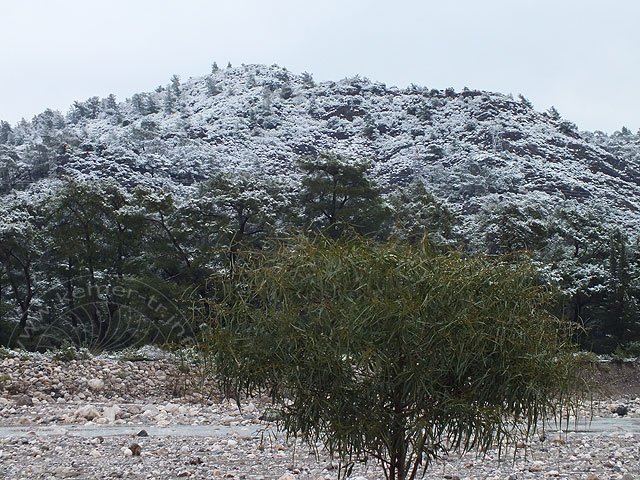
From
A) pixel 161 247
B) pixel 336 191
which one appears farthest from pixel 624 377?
pixel 161 247

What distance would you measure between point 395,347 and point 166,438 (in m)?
7.84

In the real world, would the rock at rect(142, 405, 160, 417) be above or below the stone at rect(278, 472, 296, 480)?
below

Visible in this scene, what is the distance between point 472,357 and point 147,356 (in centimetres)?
1669

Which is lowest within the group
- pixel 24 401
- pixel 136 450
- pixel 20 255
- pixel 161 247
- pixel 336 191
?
pixel 24 401

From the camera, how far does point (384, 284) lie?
14.3ft

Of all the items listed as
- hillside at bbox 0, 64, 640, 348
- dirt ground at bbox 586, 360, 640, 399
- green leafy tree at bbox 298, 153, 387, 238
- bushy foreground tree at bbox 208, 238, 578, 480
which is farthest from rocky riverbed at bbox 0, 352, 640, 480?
green leafy tree at bbox 298, 153, 387, 238

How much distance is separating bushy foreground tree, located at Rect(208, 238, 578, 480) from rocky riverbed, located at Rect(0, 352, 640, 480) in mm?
712

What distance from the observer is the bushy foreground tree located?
4.21 metres

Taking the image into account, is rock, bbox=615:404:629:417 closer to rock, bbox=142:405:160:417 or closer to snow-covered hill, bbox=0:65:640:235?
rock, bbox=142:405:160:417

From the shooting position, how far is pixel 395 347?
168 inches

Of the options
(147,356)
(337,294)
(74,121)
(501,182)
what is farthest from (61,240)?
(74,121)

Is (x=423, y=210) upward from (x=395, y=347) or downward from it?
upward

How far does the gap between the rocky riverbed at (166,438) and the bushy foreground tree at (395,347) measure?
71cm

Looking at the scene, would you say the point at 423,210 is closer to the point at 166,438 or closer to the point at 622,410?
the point at 622,410
